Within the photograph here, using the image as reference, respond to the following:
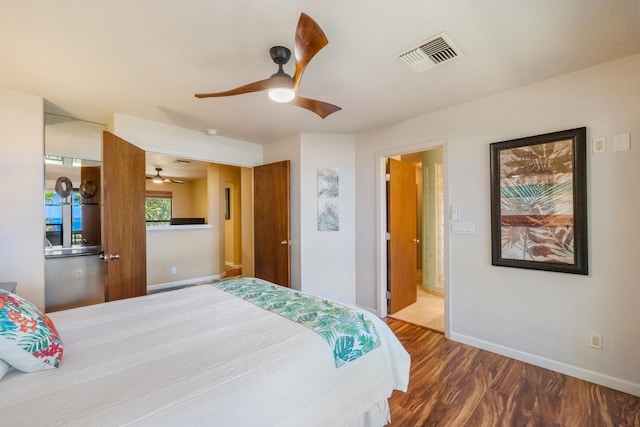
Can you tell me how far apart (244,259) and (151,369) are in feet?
15.9

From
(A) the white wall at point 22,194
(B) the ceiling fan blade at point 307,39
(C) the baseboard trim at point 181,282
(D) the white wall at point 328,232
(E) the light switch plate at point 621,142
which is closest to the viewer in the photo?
(B) the ceiling fan blade at point 307,39

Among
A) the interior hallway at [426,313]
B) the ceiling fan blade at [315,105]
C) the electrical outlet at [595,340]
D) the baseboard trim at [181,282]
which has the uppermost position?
the ceiling fan blade at [315,105]

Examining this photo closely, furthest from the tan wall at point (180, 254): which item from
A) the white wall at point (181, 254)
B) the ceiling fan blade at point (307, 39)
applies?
the ceiling fan blade at point (307, 39)

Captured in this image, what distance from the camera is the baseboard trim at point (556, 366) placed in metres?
2.04

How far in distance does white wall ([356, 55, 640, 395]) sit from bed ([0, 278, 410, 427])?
1456 mm

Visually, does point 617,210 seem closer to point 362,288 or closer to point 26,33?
point 362,288

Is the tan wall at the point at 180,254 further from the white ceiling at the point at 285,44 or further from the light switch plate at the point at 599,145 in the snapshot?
the light switch plate at the point at 599,145

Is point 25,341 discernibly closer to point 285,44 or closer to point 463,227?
point 285,44

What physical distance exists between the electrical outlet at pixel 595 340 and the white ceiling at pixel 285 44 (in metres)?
2.09

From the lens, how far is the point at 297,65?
160 centimetres

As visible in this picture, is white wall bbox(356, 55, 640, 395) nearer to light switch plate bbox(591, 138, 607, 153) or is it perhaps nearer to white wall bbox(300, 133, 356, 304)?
light switch plate bbox(591, 138, 607, 153)

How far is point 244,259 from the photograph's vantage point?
19.3 feet

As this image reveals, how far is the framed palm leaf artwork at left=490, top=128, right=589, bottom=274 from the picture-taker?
219cm

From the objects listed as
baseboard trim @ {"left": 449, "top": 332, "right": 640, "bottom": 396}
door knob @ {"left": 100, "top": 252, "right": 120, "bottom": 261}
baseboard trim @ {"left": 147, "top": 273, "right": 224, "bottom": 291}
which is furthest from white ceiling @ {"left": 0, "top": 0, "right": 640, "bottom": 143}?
baseboard trim @ {"left": 147, "top": 273, "right": 224, "bottom": 291}
